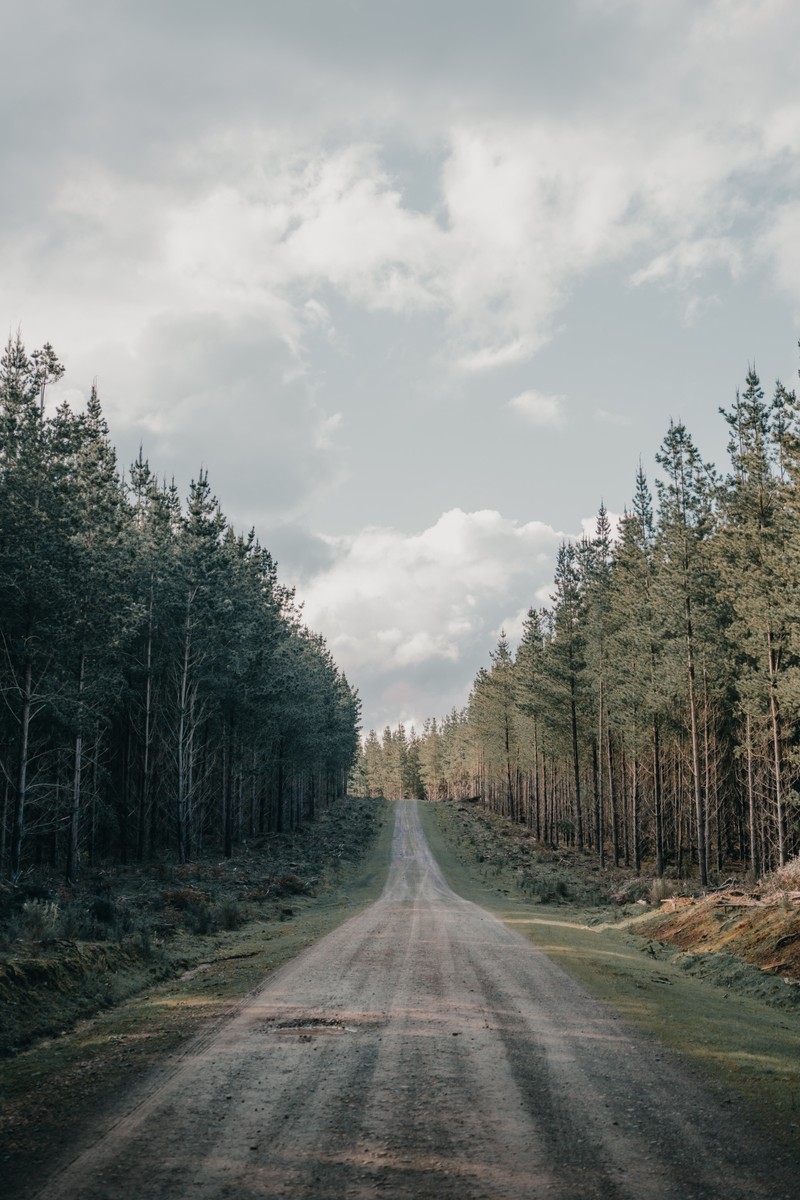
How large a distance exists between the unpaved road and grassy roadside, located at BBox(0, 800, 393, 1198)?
32cm

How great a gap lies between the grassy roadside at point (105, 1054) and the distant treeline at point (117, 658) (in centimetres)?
1311

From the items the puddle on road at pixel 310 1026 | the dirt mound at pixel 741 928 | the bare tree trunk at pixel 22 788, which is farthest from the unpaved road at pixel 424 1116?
the bare tree trunk at pixel 22 788

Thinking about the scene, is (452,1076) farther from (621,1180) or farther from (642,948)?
(642,948)

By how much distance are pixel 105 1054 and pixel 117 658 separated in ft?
86.9

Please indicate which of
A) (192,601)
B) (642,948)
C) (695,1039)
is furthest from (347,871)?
(695,1039)

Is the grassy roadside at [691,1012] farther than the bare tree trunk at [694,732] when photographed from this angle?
No

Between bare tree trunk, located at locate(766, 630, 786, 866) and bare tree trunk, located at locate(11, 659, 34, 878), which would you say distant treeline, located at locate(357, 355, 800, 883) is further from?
bare tree trunk, located at locate(11, 659, 34, 878)

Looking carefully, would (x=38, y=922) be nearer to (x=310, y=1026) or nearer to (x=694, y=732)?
(x=310, y=1026)

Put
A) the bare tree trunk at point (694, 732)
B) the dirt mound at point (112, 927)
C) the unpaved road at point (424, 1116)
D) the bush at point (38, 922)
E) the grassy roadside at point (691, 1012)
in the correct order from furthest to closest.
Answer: the bare tree trunk at point (694, 732), the bush at point (38, 922), the dirt mound at point (112, 927), the grassy roadside at point (691, 1012), the unpaved road at point (424, 1116)

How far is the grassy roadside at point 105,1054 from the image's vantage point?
18.1 feet

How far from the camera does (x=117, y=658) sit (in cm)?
3250

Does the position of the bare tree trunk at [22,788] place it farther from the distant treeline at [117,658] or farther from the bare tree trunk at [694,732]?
the bare tree trunk at [694,732]

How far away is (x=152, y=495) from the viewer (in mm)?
40531

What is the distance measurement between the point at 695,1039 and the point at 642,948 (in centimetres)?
945
